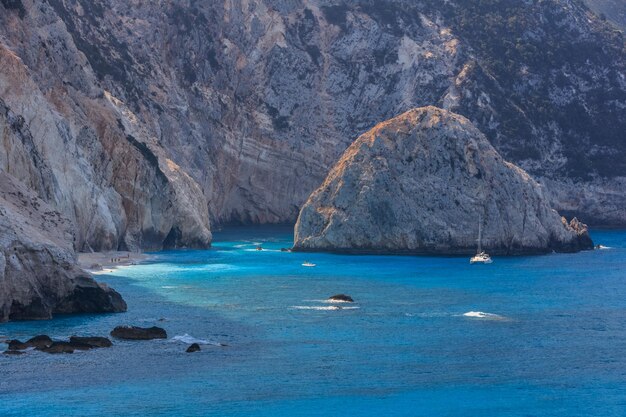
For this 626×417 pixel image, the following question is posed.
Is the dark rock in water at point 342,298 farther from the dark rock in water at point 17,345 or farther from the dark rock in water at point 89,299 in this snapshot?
the dark rock in water at point 17,345

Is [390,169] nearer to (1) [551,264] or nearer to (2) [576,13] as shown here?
(1) [551,264]

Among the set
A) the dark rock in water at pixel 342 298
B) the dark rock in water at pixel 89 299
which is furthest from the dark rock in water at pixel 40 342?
the dark rock in water at pixel 342 298

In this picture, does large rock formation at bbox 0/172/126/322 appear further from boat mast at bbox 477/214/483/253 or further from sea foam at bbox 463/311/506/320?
boat mast at bbox 477/214/483/253

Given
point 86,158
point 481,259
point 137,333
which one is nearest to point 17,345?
point 137,333

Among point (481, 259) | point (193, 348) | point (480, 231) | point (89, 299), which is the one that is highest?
point (480, 231)

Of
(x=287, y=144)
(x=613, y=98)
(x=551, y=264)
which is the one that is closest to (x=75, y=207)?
(x=551, y=264)

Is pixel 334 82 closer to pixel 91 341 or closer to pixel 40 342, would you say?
pixel 91 341
